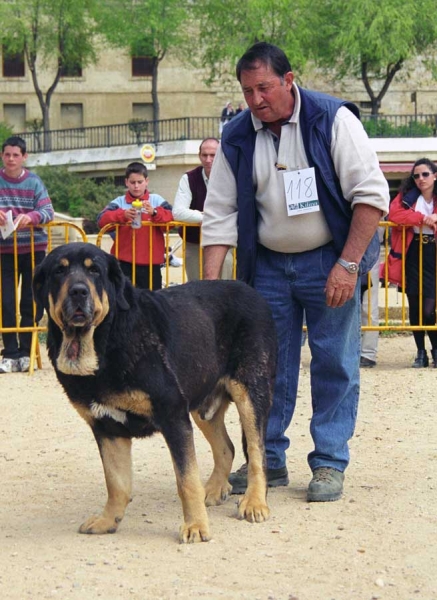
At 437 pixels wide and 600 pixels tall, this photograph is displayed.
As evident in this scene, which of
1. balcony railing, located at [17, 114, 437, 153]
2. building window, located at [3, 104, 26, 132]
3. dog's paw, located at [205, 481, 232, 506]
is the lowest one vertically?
dog's paw, located at [205, 481, 232, 506]

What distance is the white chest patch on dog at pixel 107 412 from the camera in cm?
570

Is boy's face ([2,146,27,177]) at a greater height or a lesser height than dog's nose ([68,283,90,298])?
greater

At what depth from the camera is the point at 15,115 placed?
65312mm

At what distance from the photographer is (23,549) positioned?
5633 mm

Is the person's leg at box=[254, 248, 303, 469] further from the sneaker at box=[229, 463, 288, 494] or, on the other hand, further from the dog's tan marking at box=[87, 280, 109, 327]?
the dog's tan marking at box=[87, 280, 109, 327]

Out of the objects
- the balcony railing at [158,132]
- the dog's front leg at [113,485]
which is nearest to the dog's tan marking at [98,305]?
the dog's front leg at [113,485]

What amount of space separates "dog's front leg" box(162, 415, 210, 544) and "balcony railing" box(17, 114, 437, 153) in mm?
45920

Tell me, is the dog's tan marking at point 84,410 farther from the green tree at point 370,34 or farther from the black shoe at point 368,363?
the green tree at point 370,34

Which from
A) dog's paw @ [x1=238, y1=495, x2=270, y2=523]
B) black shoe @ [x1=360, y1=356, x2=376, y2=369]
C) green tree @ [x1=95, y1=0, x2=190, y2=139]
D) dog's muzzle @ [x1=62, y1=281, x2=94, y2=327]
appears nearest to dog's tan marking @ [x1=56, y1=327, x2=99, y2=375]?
dog's muzzle @ [x1=62, y1=281, x2=94, y2=327]

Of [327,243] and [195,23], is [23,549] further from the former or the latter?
[195,23]

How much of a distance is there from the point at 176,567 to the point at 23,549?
819mm

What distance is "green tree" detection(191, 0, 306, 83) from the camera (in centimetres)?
5344

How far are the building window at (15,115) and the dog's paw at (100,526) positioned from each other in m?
60.3

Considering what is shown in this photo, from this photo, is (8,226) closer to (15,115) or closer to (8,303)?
(8,303)
